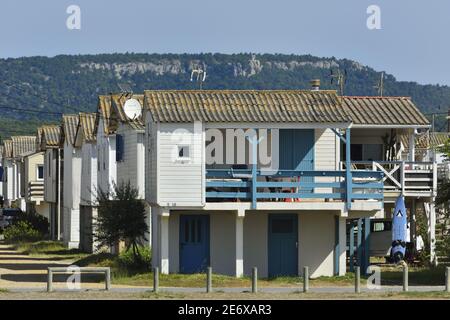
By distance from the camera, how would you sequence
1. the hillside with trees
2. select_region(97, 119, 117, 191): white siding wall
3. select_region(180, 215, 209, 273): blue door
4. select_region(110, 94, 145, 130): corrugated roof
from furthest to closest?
1. the hillside with trees
2. select_region(97, 119, 117, 191): white siding wall
3. select_region(110, 94, 145, 130): corrugated roof
4. select_region(180, 215, 209, 273): blue door

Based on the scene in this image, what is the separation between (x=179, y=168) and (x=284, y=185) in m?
3.35

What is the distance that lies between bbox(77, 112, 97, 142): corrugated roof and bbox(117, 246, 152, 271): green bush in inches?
537

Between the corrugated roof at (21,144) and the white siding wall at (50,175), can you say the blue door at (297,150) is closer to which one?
the white siding wall at (50,175)

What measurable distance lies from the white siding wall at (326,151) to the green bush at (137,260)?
6.48 metres

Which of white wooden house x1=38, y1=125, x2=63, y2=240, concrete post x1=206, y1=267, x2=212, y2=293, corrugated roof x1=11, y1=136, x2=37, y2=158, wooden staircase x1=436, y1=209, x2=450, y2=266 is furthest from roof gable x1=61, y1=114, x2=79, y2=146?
corrugated roof x1=11, y1=136, x2=37, y2=158

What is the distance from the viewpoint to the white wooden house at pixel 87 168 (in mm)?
62844

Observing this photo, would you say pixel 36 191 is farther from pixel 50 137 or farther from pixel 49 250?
pixel 49 250

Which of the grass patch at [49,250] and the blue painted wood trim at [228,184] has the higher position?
the blue painted wood trim at [228,184]

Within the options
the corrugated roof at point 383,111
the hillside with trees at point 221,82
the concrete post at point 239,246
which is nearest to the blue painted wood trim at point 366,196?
the concrete post at point 239,246

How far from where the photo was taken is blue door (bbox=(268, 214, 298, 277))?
1780 inches

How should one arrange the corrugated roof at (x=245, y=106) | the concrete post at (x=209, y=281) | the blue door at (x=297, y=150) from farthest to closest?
1. the blue door at (x=297, y=150)
2. the corrugated roof at (x=245, y=106)
3. the concrete post at (x=209, y=281)

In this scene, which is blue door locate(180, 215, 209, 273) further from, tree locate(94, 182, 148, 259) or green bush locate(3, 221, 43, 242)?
green bush locate(3, 221, 43, 242)

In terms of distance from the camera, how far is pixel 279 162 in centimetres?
4594
